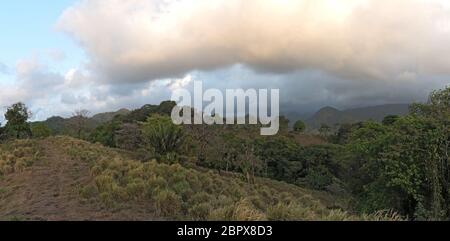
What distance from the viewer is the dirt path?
11.2m

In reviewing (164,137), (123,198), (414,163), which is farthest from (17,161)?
(414,163)

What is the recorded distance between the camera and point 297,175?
67.7m

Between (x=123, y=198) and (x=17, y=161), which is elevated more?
(x=17, y=161)

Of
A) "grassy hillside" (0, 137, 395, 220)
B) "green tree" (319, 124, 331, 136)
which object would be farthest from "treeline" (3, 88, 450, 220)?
"green tree" (319, 124, 331, 136)

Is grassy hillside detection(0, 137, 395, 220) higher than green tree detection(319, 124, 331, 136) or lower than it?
higher

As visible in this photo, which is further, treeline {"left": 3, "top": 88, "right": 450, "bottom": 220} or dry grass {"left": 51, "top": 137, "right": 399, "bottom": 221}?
treeline {"left": 3, "top": 88, "right": 450, "bottom": 220}

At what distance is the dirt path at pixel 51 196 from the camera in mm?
11164

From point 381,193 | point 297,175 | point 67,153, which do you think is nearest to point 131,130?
point 297,175

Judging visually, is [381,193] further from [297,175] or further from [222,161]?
[297,175]

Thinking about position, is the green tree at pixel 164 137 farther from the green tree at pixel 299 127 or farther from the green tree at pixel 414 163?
the green tree at pixel 299 127

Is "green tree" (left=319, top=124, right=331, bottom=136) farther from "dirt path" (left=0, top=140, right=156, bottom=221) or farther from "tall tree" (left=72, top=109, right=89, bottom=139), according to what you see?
"dirt path" (left=0, top=140, right=156, bottom=221)

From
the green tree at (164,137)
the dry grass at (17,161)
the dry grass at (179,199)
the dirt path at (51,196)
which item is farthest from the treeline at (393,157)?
the dry grass at (179,199)

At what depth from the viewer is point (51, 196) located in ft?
45.8

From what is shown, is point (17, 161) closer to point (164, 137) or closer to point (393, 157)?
point (164, 137)
